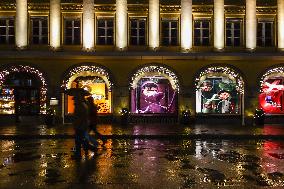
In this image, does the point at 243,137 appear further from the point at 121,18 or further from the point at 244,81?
the point at 121,18

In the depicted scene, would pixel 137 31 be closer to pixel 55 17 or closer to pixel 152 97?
pixel 152 97

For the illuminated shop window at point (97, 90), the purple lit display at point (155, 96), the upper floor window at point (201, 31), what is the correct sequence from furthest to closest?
the purple lit display at point (155, 96) < the illuminated shop window at point (97, 90) < the upper floor window at point (201, 31)

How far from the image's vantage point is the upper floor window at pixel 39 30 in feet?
114

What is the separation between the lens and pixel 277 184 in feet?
37.8

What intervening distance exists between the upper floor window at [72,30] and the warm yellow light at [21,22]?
2.59 meters

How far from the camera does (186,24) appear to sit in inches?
1363

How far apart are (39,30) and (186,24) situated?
9694mm

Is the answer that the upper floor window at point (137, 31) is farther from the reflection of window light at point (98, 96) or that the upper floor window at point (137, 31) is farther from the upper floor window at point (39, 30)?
the upper floor window at point (39, 30)

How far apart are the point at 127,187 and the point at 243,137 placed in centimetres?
1533

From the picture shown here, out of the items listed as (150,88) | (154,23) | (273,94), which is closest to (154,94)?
(150,88)

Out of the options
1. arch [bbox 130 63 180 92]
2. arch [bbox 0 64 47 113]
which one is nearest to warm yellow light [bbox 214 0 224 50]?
arch [bbox 130 63 180 92]

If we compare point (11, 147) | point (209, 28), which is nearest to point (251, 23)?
point (209, 28)

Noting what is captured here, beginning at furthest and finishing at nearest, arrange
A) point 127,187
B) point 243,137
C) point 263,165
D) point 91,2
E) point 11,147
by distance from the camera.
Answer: point 91,2 → point 243,137 → point 11,147 → point 263,165 → point 127,187

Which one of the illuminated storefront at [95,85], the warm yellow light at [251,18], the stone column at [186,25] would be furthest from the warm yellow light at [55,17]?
the warm yellow light at [251,18]
